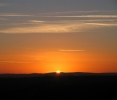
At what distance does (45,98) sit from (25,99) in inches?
82.1

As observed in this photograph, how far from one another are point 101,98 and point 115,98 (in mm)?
1362

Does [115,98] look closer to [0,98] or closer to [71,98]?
[71,98]

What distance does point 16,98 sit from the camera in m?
39.8

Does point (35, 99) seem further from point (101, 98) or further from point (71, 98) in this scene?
point (101, 98)

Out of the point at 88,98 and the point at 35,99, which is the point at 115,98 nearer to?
A: the point at 88,98

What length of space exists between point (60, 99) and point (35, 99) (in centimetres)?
253

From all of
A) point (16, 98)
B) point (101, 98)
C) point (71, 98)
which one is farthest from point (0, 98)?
point (101, 98)

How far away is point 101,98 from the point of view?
125 feet

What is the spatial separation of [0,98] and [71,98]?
23.2 feet

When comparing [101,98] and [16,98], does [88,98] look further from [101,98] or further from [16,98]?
[16,98]

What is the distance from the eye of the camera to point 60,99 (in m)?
37.9

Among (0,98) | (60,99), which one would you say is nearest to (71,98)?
(60,99)

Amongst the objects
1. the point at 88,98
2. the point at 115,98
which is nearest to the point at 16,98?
the point at 88,98

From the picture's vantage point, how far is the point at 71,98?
38.9 m
